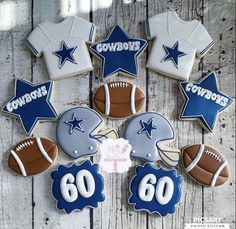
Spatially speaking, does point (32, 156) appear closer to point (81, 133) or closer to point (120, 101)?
point (81, 133)

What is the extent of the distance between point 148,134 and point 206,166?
0.15 meters

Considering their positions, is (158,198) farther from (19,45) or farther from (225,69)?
(19,45)

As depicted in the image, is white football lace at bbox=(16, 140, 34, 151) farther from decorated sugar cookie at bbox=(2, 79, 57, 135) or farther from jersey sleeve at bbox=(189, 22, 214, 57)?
jersey sleeve at bbox=(189, 22, 214, 57)

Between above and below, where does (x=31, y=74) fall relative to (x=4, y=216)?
above

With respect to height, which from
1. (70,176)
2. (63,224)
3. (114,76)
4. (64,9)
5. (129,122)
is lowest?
(63,224)

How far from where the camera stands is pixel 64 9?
1083 mm

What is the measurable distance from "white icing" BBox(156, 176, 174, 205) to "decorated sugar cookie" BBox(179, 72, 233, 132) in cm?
15

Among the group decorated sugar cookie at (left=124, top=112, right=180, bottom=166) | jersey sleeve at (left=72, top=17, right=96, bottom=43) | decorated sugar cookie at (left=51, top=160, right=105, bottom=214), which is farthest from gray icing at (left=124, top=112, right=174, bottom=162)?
jersey sleeve at (left=72, top=17, right=96, bottom=43)

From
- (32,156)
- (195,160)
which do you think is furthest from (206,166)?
(32,156)

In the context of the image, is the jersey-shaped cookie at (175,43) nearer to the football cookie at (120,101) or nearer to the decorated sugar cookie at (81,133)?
the football cookie at (120,101)

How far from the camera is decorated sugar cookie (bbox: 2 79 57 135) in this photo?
3.43 feet

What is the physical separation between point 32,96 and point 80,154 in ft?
0.61

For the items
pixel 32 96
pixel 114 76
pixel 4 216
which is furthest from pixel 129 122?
pixel 4 216

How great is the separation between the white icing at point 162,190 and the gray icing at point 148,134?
0.18 ft
